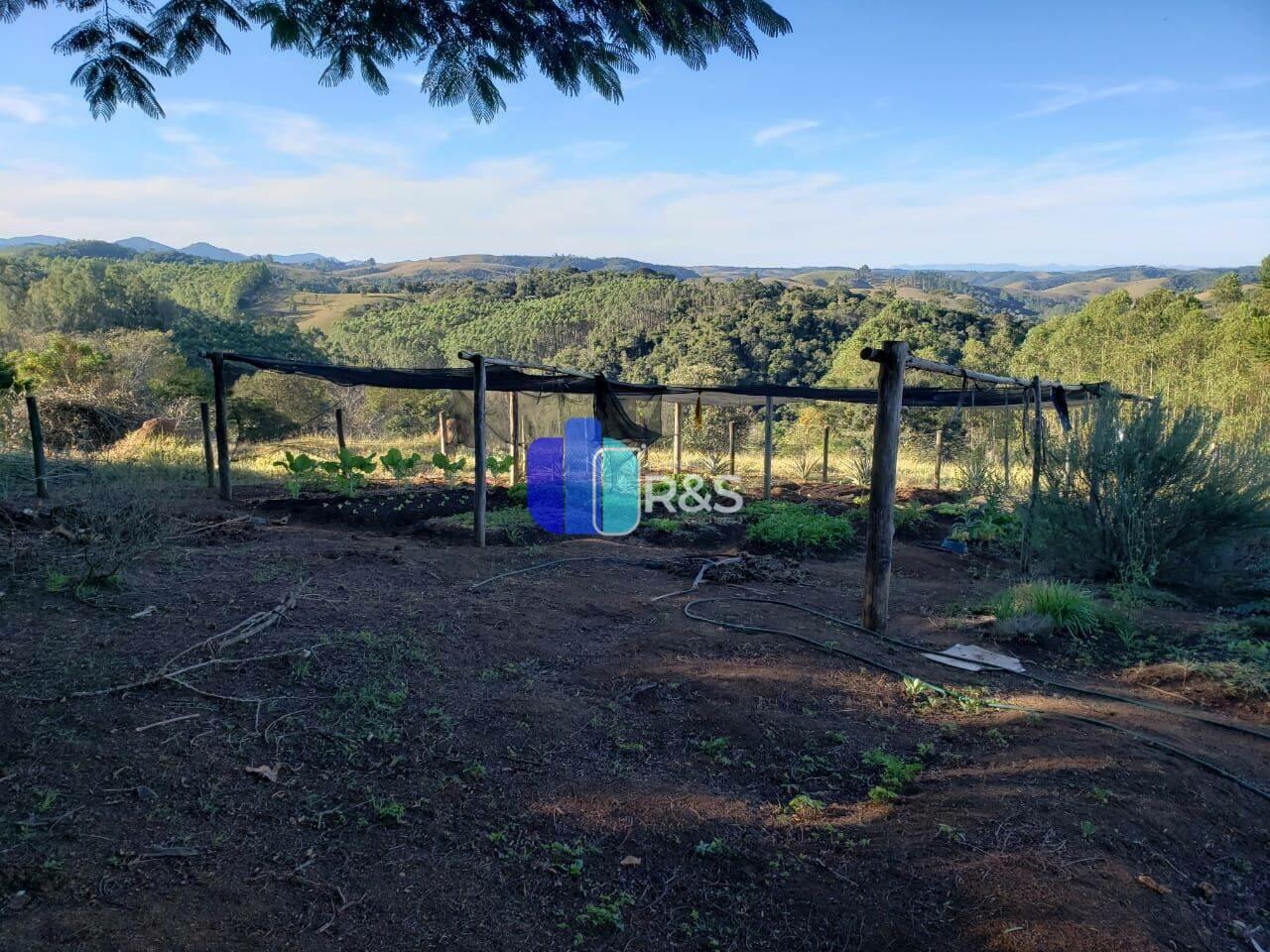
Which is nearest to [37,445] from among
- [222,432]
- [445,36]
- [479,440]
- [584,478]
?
[222,432]

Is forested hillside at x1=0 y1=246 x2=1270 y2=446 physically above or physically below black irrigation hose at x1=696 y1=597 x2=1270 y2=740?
above

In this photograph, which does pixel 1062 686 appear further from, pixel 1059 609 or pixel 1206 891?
pixel 1206 891

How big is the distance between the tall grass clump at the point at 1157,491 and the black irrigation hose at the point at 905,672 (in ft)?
8.79

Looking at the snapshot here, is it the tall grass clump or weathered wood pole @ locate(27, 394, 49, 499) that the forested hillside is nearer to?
weathered wood pole @ locate(27, 394, 49, 499)

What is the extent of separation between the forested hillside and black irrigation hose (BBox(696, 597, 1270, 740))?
7.63m

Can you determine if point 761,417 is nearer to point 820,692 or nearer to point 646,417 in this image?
point 646,417

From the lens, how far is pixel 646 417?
10.4m

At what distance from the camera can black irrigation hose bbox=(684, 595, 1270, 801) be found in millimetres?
3004

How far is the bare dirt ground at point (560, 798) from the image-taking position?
208cm

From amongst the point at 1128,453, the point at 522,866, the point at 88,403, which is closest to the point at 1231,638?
the point at 1128,453

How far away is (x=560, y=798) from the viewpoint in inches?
108

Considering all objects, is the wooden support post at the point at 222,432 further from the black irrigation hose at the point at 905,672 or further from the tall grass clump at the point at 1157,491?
the tall grass clump at the point at 1157,491

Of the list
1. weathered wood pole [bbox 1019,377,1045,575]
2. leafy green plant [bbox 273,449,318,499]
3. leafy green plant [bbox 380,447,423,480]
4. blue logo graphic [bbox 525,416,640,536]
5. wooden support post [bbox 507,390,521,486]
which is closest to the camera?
weathered wood pole [bbox 1019,377,1045,575]

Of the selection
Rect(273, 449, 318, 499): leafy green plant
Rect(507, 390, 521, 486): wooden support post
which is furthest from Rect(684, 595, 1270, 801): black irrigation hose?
Rect(273, 449, 318, 499): leafy green plant
